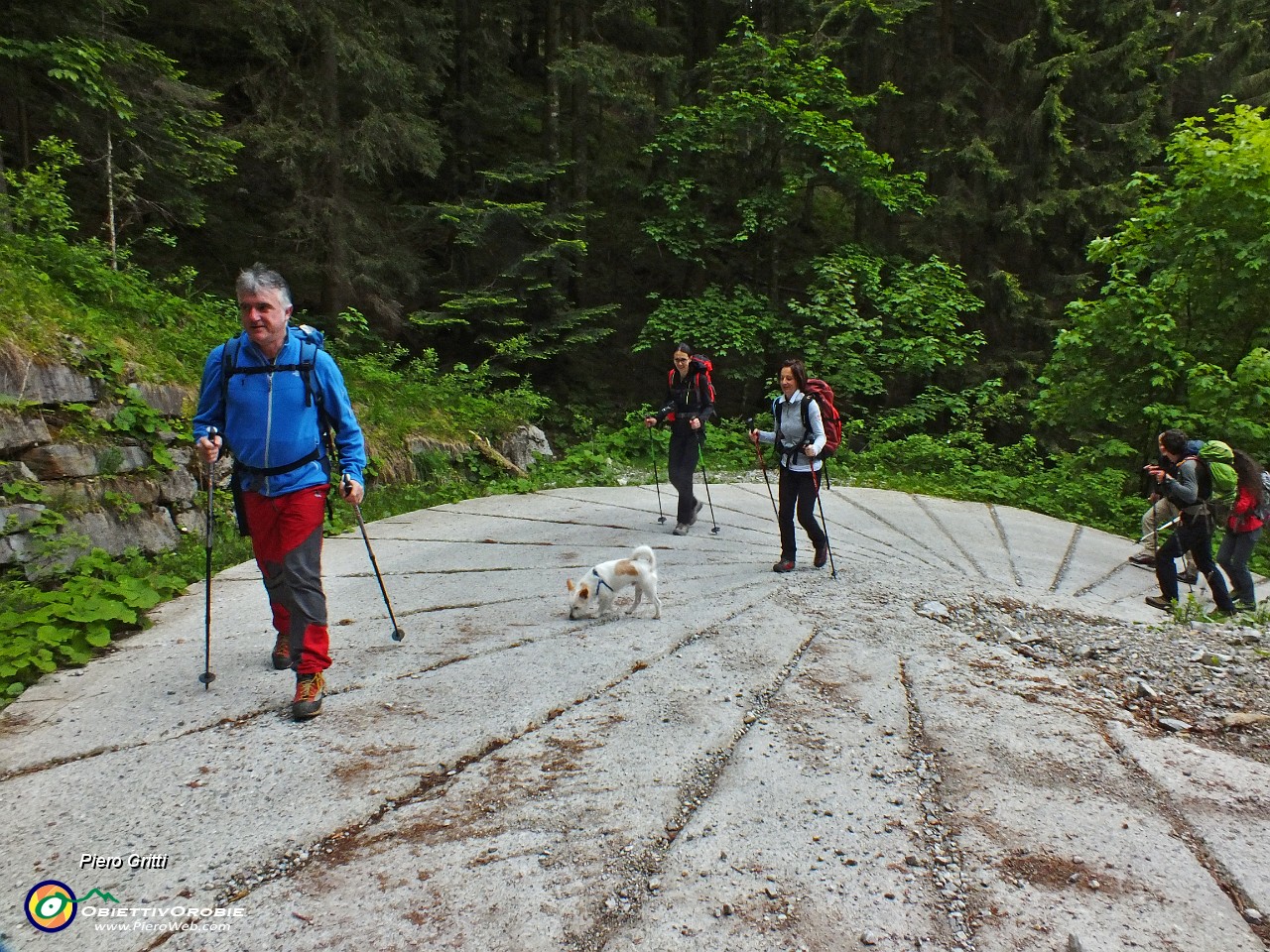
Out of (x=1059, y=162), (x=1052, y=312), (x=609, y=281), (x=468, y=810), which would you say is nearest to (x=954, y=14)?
(x=1059, y=162)

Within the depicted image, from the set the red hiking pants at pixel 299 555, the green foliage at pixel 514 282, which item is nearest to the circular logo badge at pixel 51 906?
the red hiking pants at pixel 299 555

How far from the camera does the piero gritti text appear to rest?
2.26 meters

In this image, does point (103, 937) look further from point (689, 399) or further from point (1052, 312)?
point (1052, 312)

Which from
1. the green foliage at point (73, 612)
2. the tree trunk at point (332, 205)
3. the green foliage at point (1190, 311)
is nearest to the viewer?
the green foliage at point (73, 612)

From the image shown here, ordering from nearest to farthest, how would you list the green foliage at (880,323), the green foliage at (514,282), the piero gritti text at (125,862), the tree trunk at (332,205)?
the piero gritti text at (125,862) < the tree trunk at (332,205) < the green foliage at (514,282) < the green foliage at (880,323)

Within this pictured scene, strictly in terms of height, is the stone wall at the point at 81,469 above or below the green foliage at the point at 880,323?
below

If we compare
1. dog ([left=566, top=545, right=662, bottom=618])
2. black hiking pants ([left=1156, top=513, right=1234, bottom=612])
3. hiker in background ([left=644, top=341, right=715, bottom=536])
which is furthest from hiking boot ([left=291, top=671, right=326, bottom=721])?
black hiking pants ([left=1156, top=513, right=1234, bottom=612])

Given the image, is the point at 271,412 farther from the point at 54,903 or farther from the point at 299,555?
the point at 54,903

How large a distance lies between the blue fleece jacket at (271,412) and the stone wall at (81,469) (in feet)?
8.32

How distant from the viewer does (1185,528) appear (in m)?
6.21

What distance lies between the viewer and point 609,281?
1762 centimetres

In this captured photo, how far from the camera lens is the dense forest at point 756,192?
10188 millimetres

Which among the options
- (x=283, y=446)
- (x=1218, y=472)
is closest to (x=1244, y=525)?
(x=1218, y=472)

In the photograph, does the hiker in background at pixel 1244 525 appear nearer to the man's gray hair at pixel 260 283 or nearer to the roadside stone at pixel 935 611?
the roadside stone at pixel 935 611
